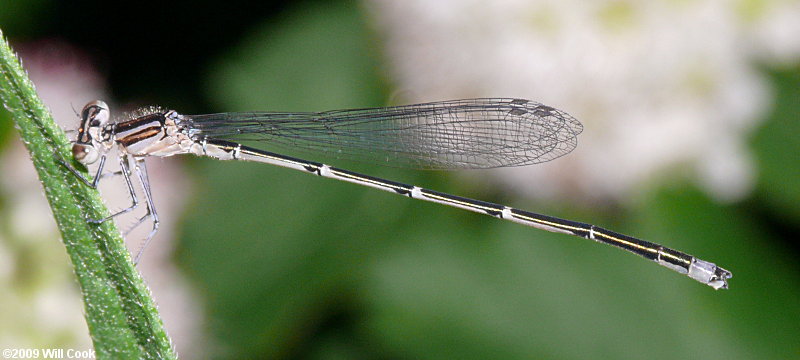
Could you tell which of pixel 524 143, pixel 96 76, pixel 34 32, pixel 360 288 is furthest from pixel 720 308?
pixel 34 32

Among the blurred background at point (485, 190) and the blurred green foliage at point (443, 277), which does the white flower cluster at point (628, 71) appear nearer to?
the blurred background at point (485, 190)

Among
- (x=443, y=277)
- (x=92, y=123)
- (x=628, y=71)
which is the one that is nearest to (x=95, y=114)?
(x=92, y=123)

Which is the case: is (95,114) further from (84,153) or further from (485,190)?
(485,190)

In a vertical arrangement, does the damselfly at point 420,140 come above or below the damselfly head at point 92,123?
above

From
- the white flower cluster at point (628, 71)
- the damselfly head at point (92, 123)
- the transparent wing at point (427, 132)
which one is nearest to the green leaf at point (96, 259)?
the damselfly head at point (92, 123)

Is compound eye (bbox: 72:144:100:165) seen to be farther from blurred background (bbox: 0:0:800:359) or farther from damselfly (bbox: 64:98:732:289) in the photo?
blurred background (bbox: 0:0:800:359)
